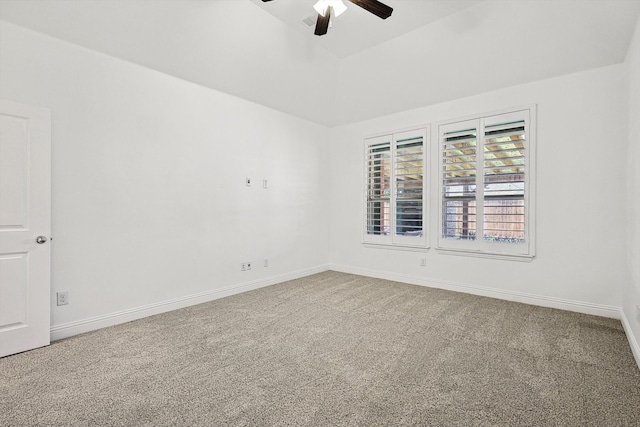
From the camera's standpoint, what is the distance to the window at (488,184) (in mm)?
3805

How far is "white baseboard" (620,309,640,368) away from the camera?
2340 millimetres

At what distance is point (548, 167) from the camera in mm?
3652

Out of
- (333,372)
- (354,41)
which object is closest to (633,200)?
(333,372)

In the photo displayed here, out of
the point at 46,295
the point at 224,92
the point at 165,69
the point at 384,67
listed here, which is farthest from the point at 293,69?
the point at 46,295

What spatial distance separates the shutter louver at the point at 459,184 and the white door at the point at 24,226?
4.51 m

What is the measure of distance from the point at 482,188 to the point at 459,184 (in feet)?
1.02

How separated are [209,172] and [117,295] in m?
1.69

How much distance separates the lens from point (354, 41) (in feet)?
13.4

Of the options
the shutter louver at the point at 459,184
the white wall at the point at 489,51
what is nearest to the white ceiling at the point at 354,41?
the white wall at the point at 489,51

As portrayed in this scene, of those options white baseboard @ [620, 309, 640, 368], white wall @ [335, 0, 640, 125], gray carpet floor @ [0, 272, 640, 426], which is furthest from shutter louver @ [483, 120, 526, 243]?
white baseboard @ [620, 309, 640, 368]

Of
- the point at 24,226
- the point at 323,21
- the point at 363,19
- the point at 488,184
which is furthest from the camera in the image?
the point at 488,184

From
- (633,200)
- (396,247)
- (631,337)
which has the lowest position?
(631,337)

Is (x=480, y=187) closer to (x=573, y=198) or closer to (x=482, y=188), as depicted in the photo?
(x=482, y=188)

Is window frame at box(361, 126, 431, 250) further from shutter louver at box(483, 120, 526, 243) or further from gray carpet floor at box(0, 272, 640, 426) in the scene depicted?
gray carpet floor at box(0, 272, 640, 426)
